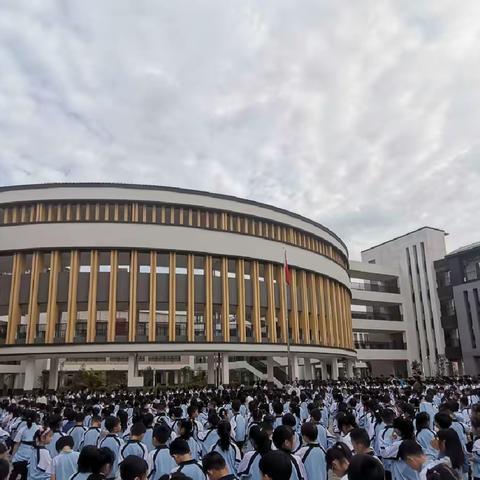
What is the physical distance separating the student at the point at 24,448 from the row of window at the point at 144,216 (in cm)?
2266

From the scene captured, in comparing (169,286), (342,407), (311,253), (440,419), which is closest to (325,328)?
(311,253)

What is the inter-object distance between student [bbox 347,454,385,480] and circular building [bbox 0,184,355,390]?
27.2 meters

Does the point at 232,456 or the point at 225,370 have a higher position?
the point at 225,370

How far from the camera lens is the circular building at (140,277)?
29.5 meters

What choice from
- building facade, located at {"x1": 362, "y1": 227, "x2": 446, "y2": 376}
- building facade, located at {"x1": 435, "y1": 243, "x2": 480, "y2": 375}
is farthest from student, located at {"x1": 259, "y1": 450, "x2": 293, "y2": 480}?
building facade, located at {"x1": 362, "y1": 227, "x2": 446, "y2": 376}

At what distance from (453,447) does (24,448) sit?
6.73 metres

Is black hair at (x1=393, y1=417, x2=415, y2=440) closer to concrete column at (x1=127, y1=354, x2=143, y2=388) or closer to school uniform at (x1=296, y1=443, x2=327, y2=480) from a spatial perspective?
school uniform at (x1=296, y1=443, x2=327, y2=480)

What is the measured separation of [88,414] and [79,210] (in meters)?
20.8

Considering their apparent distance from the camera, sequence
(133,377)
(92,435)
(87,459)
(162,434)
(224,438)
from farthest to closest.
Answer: (133,377), (92,435), (224,438), (162,434), (87,459)

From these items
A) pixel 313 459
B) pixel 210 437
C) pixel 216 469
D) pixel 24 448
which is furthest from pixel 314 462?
pixel 24 448

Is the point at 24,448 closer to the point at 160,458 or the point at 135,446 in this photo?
the point at 135,446

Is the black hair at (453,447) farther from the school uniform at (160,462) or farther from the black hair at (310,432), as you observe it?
the school uniform at (160,462)

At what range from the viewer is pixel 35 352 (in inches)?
1116

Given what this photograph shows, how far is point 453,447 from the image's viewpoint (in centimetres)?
476
